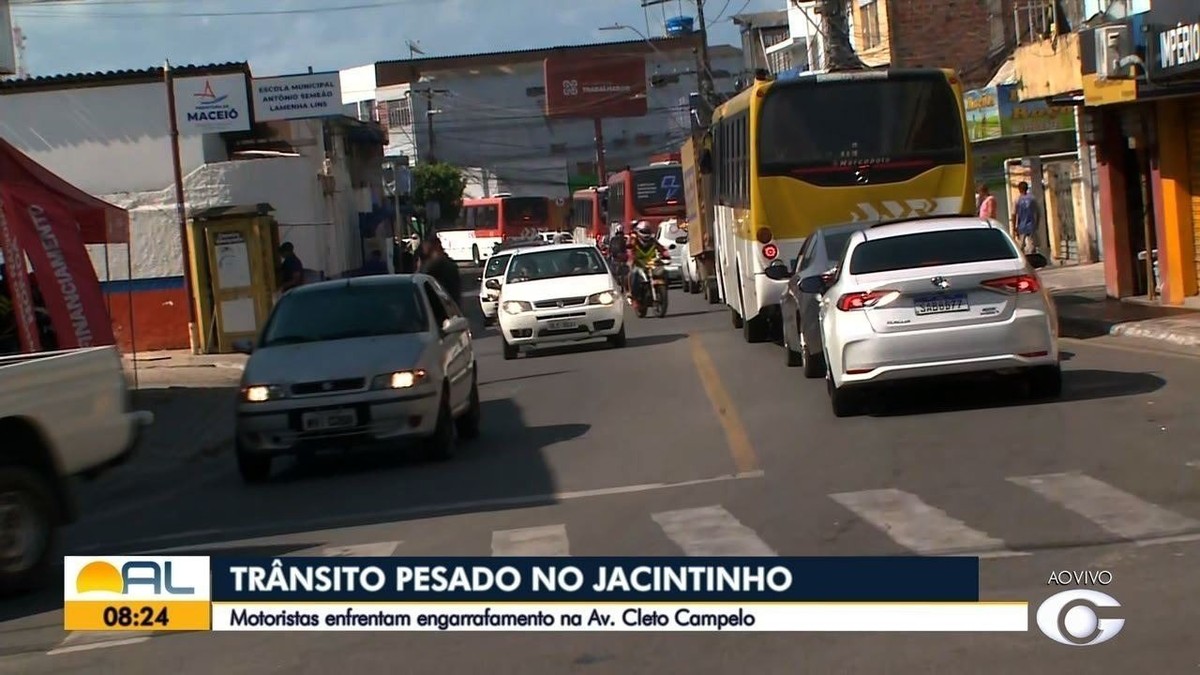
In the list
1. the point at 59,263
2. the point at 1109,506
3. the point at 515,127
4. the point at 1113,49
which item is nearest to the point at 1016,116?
the point at 1113,49

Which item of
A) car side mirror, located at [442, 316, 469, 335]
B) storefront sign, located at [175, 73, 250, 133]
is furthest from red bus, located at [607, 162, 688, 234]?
car side mirror, located at [442, 316, 469, 335]

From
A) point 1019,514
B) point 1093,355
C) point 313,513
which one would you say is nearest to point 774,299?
point 1093,355

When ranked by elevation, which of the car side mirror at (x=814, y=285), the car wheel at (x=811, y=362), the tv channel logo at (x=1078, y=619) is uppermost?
the car side mirror at (x=814, y=285)

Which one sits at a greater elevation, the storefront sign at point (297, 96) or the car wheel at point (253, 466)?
the storefront sign at point (297, 96)

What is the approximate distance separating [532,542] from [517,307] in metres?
15.0

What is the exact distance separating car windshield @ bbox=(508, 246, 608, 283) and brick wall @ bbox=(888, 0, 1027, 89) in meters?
27.4

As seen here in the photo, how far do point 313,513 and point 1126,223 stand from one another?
698 inches

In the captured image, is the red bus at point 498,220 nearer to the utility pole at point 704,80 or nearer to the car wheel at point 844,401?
the utility pole at point 704,80

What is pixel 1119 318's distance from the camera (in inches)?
865

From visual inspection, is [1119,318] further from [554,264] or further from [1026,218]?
[1026,218]

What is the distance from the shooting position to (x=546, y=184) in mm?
92438

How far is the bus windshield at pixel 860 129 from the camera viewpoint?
20547mm

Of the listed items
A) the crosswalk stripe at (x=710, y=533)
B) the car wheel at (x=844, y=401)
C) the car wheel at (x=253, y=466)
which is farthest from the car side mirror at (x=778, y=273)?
the crosswalk stripe at (x=710, y=533)

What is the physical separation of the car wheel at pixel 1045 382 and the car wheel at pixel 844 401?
1.53m
